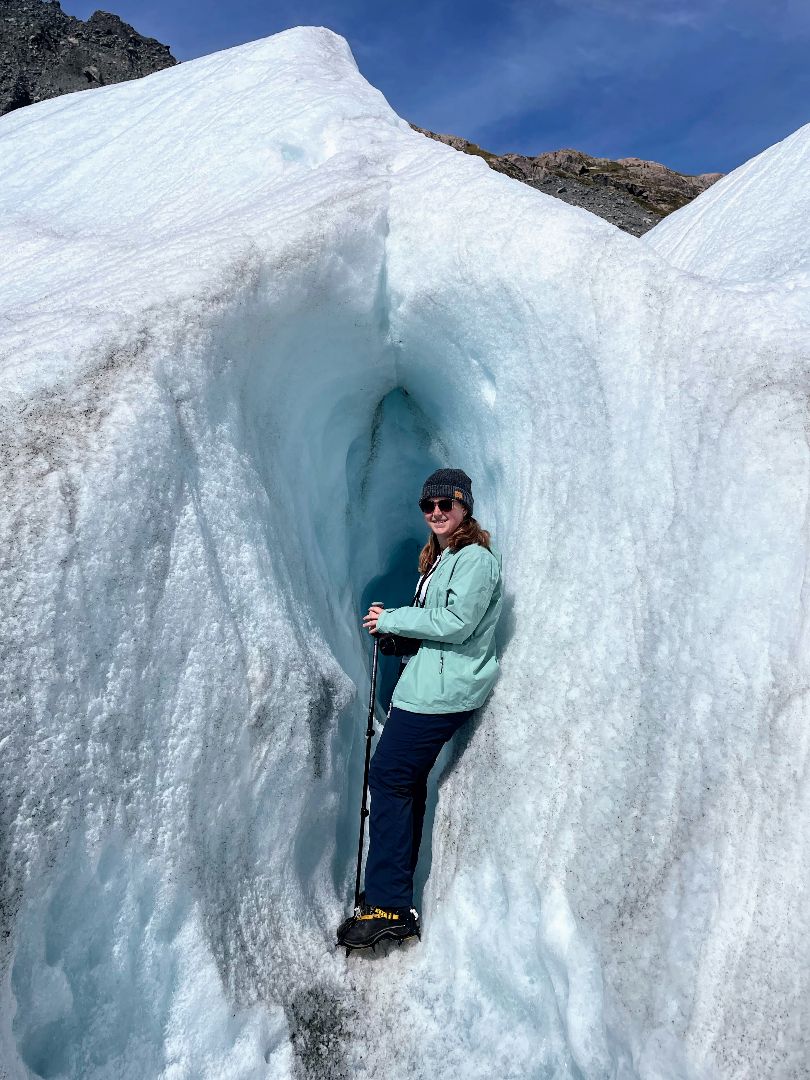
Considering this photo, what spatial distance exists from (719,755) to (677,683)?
0.33 meters

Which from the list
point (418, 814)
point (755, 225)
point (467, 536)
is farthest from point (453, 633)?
point (755, 225)

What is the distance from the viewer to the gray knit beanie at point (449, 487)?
3844mm

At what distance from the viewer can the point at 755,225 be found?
4867 millimetres

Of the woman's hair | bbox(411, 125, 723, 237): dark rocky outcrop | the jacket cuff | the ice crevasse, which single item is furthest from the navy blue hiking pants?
bbox(411, 125, 723, 237): dark rocky outcrop

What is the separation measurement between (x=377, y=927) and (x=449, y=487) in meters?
2.16

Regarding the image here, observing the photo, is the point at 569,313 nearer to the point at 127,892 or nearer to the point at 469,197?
the point at 469,197

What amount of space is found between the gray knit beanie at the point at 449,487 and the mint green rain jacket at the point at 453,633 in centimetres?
32

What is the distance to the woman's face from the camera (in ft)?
12.7

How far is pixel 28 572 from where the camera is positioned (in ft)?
9.02

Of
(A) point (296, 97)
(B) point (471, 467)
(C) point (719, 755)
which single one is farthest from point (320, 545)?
(A) point (296, 97)

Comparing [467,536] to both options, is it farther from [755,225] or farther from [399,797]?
[755,225]

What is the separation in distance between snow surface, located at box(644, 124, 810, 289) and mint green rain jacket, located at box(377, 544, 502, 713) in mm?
2095

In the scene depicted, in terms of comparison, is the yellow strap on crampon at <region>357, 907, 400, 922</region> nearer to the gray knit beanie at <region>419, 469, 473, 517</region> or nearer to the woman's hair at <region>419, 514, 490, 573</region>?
the woman's hair at <region>419, 514, 490, 573</region>

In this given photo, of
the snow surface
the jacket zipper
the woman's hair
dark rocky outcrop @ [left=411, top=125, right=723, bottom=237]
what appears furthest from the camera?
dark rocky outcrop @ [left=411, top=125, right=723, bottom=237]
